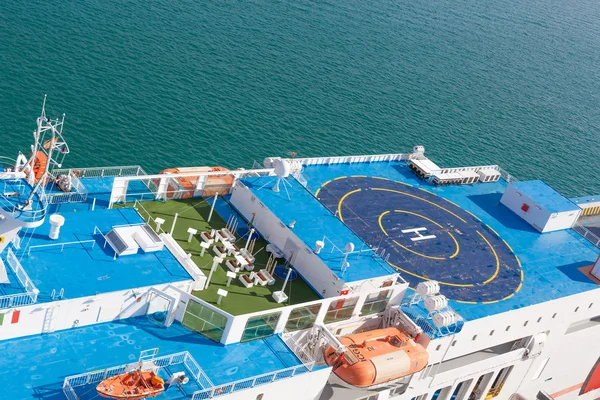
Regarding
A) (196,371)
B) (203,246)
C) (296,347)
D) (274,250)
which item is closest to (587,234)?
(274,250)

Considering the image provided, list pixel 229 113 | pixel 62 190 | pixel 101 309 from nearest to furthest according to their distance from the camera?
1. pixel 101 309
2. pixel 62 190
3. pixel 229 113

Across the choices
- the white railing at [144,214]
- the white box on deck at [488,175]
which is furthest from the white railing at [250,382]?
the white box on deck at [488,175]

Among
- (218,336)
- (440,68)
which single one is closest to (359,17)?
(440,68)

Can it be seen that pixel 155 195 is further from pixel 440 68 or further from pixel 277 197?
pixel 440 68

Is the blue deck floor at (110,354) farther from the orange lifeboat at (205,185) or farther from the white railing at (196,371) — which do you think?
the orange lifeboat at (205,185)

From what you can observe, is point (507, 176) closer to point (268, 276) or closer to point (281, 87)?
point (268, 276)
